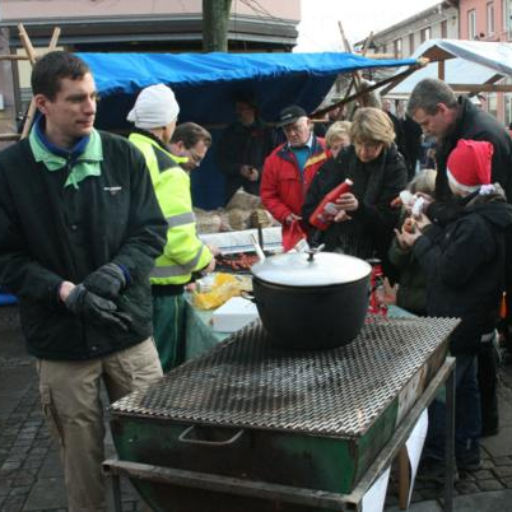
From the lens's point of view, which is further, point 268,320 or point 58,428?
point 58,428

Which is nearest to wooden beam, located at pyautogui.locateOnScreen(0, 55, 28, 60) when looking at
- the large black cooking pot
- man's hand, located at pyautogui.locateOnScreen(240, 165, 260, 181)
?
man's hand, located at pyautogui.locateOnScreen(240, 165, 260, 181)

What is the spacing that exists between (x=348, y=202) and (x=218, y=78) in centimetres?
253

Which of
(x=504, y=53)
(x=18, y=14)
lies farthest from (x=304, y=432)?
(x=18, y=14)

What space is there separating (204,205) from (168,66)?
182 cm

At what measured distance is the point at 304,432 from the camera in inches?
64.9

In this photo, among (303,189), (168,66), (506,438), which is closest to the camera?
(506,438)

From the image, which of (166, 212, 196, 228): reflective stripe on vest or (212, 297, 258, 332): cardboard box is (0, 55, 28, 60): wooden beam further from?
(212, 297, 258, 332): cardboard box

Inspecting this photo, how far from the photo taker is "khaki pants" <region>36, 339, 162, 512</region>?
2469mm

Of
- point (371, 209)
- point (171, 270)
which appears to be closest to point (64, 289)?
point (171, 270)

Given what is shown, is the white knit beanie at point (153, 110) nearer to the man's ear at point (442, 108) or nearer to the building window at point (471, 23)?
the man's ear at point (442, 108)

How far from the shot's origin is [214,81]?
5.98 m

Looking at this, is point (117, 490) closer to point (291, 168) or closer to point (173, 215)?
point (173, 215)

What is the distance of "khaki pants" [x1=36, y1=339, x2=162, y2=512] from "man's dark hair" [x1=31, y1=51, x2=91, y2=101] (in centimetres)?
96

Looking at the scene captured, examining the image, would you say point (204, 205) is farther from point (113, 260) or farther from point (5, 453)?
point (113, 260)
